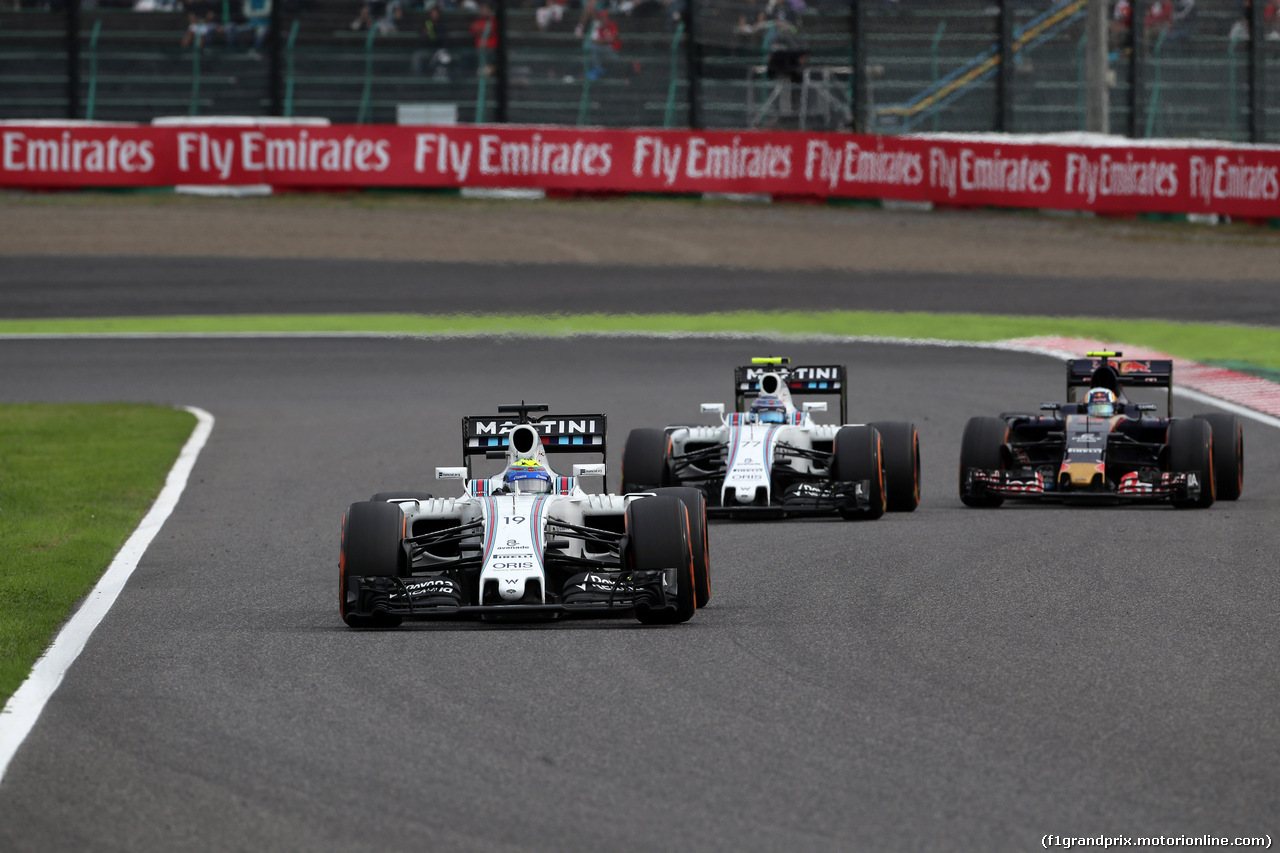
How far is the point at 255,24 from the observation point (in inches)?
1485

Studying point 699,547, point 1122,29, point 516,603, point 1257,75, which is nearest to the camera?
point 516,603

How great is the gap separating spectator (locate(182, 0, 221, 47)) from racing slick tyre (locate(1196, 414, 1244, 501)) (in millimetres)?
26510

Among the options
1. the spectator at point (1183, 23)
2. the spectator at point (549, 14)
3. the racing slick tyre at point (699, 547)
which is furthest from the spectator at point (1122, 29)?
the racing slick tyre at point (699, 547)

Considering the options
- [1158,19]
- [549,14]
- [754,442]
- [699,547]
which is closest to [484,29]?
[549,14]

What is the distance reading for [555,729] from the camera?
7203 millimetres

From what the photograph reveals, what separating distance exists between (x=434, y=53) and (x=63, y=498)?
2431cm

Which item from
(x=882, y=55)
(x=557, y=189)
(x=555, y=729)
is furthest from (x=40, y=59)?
(x=555, y=729)

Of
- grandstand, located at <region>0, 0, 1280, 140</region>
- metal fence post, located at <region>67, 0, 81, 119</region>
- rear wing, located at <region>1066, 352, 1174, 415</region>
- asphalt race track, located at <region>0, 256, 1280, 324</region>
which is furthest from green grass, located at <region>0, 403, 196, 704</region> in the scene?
grandstand, located at <region>0, 0, 1280, 140</region>

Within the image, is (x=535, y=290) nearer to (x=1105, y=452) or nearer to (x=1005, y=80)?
(x=1005, y=80)

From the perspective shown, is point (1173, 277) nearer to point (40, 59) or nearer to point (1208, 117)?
point (1208, 117)

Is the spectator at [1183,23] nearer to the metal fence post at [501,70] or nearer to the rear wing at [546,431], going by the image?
the metal fence post at [501,70]

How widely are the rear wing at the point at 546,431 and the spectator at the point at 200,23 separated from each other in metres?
28.0

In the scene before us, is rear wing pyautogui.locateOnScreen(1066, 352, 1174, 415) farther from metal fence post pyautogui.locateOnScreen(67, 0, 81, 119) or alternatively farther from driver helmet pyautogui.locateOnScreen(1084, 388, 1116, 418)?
metal fence post pyautogui.locateOnScreen(67, 0, 81, 119)

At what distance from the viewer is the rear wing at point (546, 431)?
10680mm
